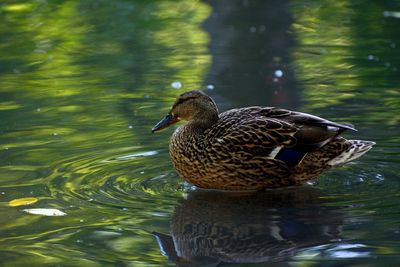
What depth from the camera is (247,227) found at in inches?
261

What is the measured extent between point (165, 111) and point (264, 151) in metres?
2.47

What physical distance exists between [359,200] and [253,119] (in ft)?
3.49

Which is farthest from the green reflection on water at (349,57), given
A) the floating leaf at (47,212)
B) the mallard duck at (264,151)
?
the floating leaf at (47,212)

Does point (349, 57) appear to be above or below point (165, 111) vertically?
below

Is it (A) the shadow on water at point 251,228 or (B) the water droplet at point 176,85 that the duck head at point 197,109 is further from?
(B) the water droplet at point 176,85

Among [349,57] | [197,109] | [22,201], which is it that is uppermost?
[197,109]

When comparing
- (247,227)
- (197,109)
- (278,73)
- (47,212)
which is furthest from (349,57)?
(47,212)

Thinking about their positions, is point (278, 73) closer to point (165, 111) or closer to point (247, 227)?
point (165, 111)

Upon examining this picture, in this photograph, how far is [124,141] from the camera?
877 cm

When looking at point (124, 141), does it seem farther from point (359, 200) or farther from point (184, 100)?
point (359, 200)

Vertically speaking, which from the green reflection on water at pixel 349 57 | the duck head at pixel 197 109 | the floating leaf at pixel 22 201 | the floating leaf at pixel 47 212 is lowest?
the green reflection on water at pixel 349 57

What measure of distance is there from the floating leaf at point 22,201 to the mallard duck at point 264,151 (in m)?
1.14

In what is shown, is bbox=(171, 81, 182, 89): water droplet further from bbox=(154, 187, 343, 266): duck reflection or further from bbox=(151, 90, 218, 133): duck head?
bbox=(154, 187, 343, 266): duck reflection

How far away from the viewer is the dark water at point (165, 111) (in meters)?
6.34
